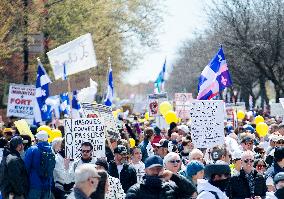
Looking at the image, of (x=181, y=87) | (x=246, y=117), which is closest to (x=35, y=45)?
(x=246, y=117)

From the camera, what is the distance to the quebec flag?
18.3m

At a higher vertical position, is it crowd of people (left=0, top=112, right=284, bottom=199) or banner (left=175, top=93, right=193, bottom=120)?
banner (left=175, top=93, right=193, bottom=120)

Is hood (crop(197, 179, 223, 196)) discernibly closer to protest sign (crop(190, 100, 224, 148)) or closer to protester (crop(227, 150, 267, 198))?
protester (crop(227, 150, 267, 198))

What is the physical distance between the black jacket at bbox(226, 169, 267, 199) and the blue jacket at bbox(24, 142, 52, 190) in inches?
134

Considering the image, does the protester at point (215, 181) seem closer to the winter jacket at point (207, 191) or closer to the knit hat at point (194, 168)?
the winter jacket at point (207, 191)

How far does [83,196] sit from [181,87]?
72948 millimetres

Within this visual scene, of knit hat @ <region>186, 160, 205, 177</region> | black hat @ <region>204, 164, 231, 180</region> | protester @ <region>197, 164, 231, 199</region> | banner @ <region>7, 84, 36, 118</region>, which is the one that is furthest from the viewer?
banner @ <region>7, 84, 36, 118</region>

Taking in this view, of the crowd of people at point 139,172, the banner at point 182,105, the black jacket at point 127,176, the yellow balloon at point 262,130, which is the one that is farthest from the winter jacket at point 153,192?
the banner at point 182,105

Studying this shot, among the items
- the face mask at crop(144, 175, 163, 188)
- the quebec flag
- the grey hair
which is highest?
the quebec flag

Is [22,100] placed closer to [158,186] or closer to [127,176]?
[127,176]

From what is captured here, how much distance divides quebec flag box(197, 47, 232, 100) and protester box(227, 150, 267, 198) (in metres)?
7.33

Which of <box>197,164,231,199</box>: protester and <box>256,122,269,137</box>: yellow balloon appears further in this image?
<box>256,122,269,137</box>: yellow balloon

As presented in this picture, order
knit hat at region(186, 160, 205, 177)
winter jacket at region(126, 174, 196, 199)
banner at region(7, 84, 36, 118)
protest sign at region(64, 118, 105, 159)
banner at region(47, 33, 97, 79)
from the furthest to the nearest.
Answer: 1. banner at region(7, 84, 36, 118)
2. banner at region(47, 33, 97, 79)
3. protest sign at region(64, 118, 105, 159)
4. knit hat at region(186, 160, 205, 177)
5. winter jacket at region(126, 174, 196, 199)

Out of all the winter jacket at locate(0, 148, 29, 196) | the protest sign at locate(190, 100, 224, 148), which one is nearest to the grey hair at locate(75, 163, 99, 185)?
the winter jacket at locate(0, 148, 29, 196)
